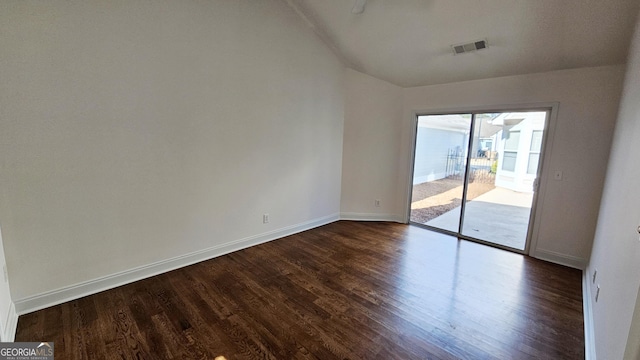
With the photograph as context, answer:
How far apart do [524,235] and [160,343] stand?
14.4 ft

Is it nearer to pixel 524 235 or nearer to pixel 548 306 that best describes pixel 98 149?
pixel 548 306

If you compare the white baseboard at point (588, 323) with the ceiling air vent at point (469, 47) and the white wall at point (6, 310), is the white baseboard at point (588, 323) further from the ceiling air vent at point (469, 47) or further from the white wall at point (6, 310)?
the white wall at point (6, 310)

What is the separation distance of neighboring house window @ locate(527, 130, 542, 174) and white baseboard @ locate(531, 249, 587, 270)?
1048mm

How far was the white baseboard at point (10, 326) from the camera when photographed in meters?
1.65

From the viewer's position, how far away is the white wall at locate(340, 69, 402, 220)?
4422 millimetres

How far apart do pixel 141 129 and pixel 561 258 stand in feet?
16.3

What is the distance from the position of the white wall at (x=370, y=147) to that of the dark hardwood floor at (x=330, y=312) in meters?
1.56

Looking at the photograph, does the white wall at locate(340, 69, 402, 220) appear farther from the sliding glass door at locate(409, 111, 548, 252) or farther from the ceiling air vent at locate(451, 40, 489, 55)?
the ceiling air vent at locate(451, 40, 489, 55)

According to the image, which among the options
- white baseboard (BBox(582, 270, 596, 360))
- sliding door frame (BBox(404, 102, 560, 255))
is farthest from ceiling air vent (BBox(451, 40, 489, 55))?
white baseboard (BBox(582, 270, 596, 360))

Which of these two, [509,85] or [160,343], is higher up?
[509,85]

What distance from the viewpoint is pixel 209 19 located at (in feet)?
9.07

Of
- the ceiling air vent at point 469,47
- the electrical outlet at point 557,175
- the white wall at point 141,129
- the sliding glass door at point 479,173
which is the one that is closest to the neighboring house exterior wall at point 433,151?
the sliding glass door at point 479,173

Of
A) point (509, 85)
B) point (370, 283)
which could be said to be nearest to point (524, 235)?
point (509, 85)

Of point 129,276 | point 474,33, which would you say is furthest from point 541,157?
point 129,276
